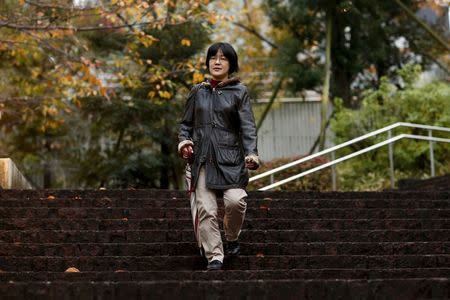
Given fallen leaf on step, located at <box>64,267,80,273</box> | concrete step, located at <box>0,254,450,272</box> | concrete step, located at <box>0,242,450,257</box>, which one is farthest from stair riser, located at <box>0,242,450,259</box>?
fallen leaf on step, located at <box>64,267,80,273</box>

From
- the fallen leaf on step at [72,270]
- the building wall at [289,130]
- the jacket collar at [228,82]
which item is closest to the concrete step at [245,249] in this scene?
the fallen leaf on step at [72,270]

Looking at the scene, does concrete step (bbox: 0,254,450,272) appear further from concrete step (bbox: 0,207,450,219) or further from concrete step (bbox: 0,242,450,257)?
concrete step (bbox: 0,207,450,219)

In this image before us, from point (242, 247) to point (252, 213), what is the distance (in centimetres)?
172

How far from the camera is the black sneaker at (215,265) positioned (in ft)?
24.4

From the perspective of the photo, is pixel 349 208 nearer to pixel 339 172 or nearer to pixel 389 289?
pixel 389 289

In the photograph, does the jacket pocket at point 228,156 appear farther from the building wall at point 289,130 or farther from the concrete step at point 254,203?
the building wall at point 289,130

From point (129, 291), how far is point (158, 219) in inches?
126

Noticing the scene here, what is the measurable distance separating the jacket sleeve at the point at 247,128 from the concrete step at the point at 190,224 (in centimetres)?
200

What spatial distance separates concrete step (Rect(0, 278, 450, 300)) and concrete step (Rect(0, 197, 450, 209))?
4.01m

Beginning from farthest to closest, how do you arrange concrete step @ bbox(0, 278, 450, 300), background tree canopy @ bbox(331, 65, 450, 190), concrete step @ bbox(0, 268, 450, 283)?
background tree canopy @ bbox(331, 65, 450, 190), concrete step @ bbox(0, 268, 450, 283), concrete step @ bbox(0, 278, 450, 300)

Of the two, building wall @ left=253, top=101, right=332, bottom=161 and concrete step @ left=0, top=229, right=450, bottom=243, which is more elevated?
building wall @ left=253, top=101, right=332, bottom=161

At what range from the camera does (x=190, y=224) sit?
9383 millimetres

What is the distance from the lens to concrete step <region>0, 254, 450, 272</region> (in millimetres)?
7699

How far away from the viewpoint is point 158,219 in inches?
370
